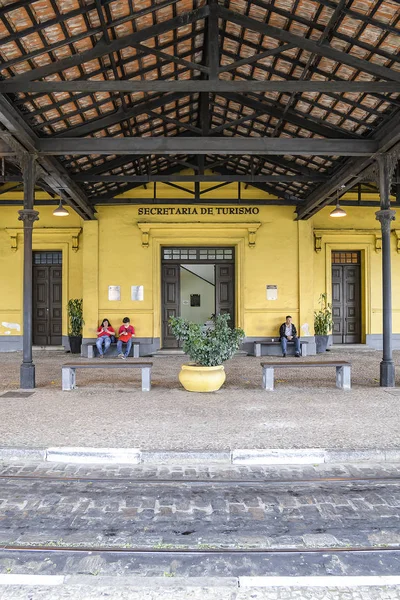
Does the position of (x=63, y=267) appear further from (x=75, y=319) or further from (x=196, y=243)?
(x=196, y=243)

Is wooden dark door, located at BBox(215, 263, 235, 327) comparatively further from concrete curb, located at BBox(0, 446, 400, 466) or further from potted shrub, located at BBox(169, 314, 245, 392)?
concrete curb, located at BBox(0, 446, 400, 466)

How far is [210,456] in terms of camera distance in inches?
183

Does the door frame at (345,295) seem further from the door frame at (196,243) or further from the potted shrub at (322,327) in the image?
the door frame at (196,243)

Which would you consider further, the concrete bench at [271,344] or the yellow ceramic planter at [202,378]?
the concrete bench at [271,344]

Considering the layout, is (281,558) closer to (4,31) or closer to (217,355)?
(217,355)

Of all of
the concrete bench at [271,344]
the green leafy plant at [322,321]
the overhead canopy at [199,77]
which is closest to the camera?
the overhead canopy at [199,77]

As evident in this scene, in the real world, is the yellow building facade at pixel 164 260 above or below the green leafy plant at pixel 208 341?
above

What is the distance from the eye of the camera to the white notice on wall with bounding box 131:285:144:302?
14289mm

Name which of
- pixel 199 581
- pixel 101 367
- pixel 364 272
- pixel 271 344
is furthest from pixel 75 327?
pixel 199 581

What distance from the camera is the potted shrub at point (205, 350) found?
25.5ft

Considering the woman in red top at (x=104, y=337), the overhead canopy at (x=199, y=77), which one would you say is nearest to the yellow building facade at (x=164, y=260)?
the woman in red top at (x=104, y=337)

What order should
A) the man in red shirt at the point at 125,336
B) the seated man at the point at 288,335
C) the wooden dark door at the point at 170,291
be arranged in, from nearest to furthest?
the man in red shirt at the point at 125,336 < the seated man at the point at 288,335 < the wooden dark door at the point at 170,291

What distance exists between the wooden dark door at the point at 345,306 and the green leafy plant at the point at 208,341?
8863mm

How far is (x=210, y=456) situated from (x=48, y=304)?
12.3 m
